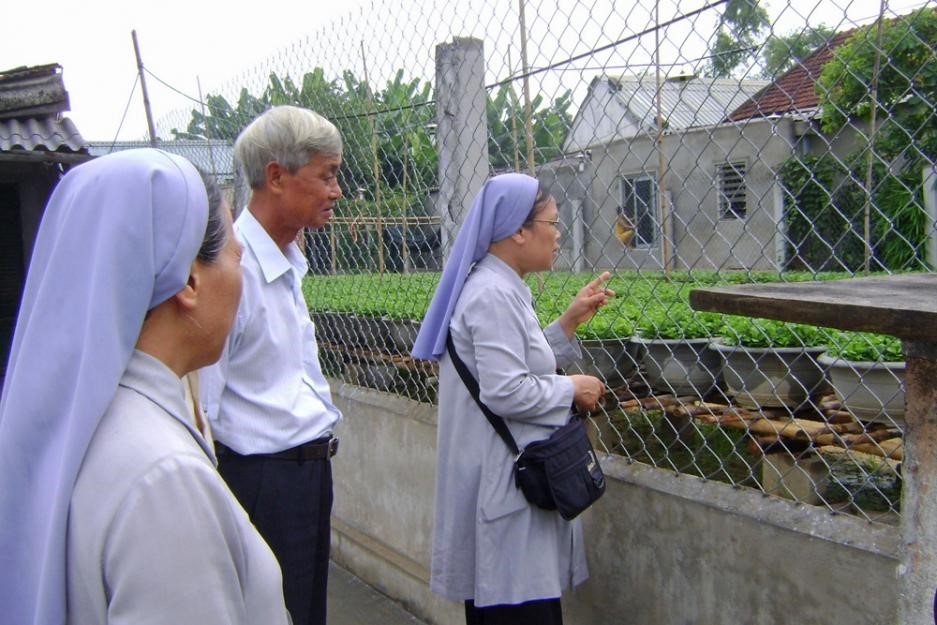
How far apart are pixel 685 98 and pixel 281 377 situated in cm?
137

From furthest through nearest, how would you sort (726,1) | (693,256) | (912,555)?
1. (693,256)
2. (726,1)
3. (912,555)

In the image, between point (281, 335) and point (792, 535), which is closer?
point (792, 535)

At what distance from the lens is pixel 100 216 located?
113 centimetres

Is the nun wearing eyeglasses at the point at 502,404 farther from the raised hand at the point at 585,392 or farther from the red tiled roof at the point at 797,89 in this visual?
the red tiled roof at the point at 797,89

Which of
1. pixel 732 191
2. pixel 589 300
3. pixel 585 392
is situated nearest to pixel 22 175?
pixel 589 300

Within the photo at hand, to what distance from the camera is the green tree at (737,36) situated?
218 cm

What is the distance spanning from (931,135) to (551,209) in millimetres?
992

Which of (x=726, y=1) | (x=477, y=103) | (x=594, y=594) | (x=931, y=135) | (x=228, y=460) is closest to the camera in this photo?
(x=931, y=135)

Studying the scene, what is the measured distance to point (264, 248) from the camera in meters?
2.55

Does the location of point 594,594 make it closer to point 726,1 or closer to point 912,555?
point 912,555

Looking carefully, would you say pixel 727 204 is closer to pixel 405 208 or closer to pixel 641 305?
pixel 641 305

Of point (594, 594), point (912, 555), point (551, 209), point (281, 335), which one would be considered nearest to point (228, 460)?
point (281, 335)

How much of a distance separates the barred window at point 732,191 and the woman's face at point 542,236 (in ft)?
1.52

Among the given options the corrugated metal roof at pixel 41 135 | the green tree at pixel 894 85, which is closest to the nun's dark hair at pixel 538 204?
the green tree at pixel 894 85
